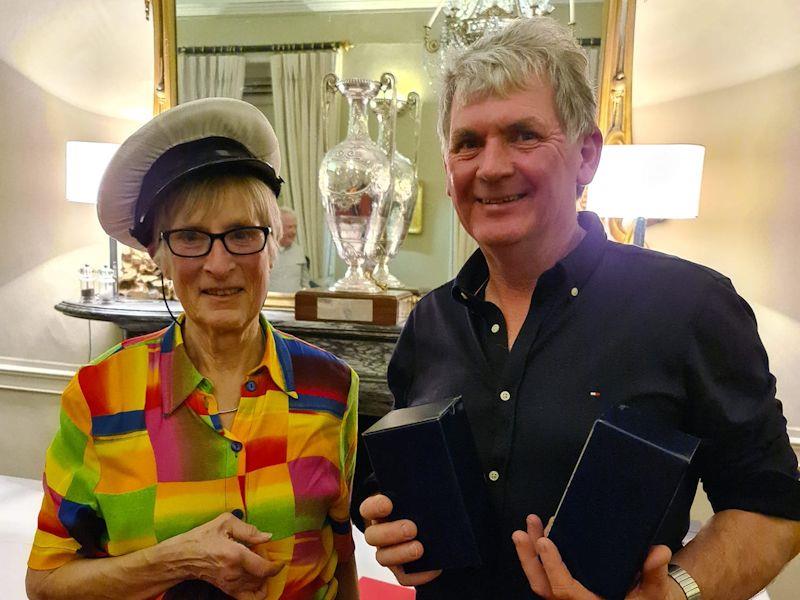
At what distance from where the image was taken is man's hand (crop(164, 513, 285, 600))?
2.85 feet

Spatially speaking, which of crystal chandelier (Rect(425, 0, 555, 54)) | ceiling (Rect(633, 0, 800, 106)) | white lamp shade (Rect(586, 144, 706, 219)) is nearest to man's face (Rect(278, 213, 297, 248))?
crystal chandelier (Rect(425, 0, 555, 54))

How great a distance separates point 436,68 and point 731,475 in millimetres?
1947

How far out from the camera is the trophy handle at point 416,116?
2.38 metres

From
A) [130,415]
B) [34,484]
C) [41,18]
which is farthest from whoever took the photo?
[41,18]

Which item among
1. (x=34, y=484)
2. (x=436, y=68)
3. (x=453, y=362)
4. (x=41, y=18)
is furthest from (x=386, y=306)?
(x=41, y=18)

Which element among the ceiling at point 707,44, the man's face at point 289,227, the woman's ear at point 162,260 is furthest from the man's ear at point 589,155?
the man's face at point 289,227

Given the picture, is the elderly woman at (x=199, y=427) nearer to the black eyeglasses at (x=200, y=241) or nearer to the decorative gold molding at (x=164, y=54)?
the black eyeglasses at (x=200, y=241)

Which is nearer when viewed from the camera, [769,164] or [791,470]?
[791,470]

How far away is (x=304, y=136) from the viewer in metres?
2.47

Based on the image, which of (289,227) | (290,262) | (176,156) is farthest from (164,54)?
(176,156)

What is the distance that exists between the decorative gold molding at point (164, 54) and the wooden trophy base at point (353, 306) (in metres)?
1.16

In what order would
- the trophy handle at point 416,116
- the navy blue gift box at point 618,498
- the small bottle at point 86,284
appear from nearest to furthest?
the navy blue gift box at point 618,498
the trophy handle at point 416,116
the small bottle at point 86,284

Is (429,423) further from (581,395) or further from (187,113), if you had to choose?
(187,113)

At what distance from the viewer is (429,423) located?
72cm
